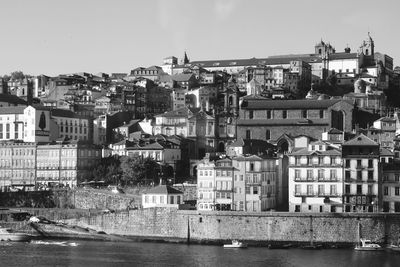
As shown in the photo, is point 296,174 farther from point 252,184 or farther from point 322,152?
point 252,184

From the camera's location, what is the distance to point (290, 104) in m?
100

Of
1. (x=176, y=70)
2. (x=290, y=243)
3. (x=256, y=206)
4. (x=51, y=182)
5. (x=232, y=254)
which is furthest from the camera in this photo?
(x=176, y=70)

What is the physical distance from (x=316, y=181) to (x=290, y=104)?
2929 cm

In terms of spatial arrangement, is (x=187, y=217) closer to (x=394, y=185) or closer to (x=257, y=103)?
(x=394, y=185)

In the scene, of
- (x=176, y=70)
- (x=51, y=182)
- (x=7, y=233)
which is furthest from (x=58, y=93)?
(x=7, y=233)

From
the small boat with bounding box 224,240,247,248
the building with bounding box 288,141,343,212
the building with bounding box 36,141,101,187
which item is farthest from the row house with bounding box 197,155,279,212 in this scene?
the building with bounding box 36,141,101,187

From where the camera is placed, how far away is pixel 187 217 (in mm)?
71250

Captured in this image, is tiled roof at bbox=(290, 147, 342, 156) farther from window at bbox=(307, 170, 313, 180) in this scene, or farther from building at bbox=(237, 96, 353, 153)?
building at bbox=(237, 96, 353, 153)

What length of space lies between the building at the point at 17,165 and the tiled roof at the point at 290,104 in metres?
26.2

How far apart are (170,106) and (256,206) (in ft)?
200

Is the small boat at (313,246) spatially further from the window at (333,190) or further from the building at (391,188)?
the building at (391,188)

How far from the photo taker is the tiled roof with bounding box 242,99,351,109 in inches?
3866

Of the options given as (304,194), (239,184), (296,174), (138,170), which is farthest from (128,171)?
(304,194)

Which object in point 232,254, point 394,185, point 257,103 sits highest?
point 257,103
